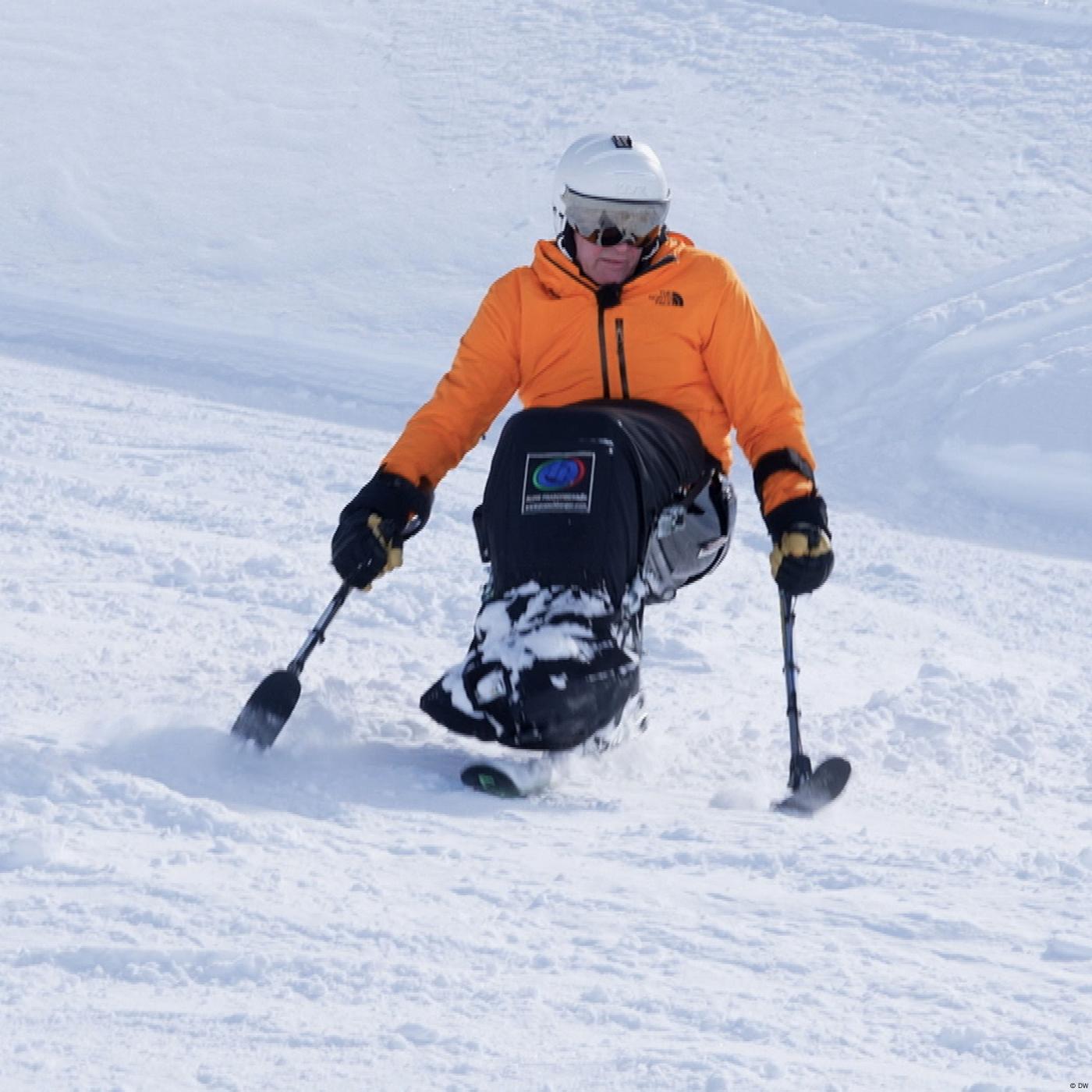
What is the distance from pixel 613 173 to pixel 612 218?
0.36ft

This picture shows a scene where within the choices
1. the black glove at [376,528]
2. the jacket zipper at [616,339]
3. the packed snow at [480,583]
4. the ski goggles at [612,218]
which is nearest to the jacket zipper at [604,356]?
the jacket zipper at [616,339]

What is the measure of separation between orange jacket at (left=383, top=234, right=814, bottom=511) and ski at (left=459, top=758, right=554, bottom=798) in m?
0.89

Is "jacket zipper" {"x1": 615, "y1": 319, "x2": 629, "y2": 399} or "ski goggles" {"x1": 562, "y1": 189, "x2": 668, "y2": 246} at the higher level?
"ski goggles" {"x1": 562, "y1": 189, "x2": 668, "y2": 246}

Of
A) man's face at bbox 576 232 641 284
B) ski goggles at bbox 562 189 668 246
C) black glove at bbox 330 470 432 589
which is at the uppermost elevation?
ski goggles at bbox 562 189 668 246

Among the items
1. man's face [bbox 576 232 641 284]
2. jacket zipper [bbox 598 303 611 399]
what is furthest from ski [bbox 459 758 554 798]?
man's face [bbox 576 232 641 284]

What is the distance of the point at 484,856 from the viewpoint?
2.86 m

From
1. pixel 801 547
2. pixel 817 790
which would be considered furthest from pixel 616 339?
pixel 817 790

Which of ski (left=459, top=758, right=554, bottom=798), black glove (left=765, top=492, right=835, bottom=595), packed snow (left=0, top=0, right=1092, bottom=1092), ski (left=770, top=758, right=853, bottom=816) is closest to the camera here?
packed snow (left=0, top=0, right=1092, bottom=1092)

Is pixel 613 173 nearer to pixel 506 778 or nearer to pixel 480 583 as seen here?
pixel 506 778

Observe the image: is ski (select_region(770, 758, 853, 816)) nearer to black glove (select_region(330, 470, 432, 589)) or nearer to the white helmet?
black glove (select_region(330, 470, 432, 589))

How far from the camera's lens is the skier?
339 centimetres

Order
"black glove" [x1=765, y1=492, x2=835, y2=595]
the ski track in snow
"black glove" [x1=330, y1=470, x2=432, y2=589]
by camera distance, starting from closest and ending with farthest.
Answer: the ski track in snow → "black glove" [x1=765, y1=492, x2=835, y2=595] → "black glove" [x1=330, y1=470, x2=432, y2=589]

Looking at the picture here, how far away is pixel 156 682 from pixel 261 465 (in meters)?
2.76

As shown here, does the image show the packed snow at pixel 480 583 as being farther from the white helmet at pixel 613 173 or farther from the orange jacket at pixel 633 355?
the white helmet at pixel 613 173
